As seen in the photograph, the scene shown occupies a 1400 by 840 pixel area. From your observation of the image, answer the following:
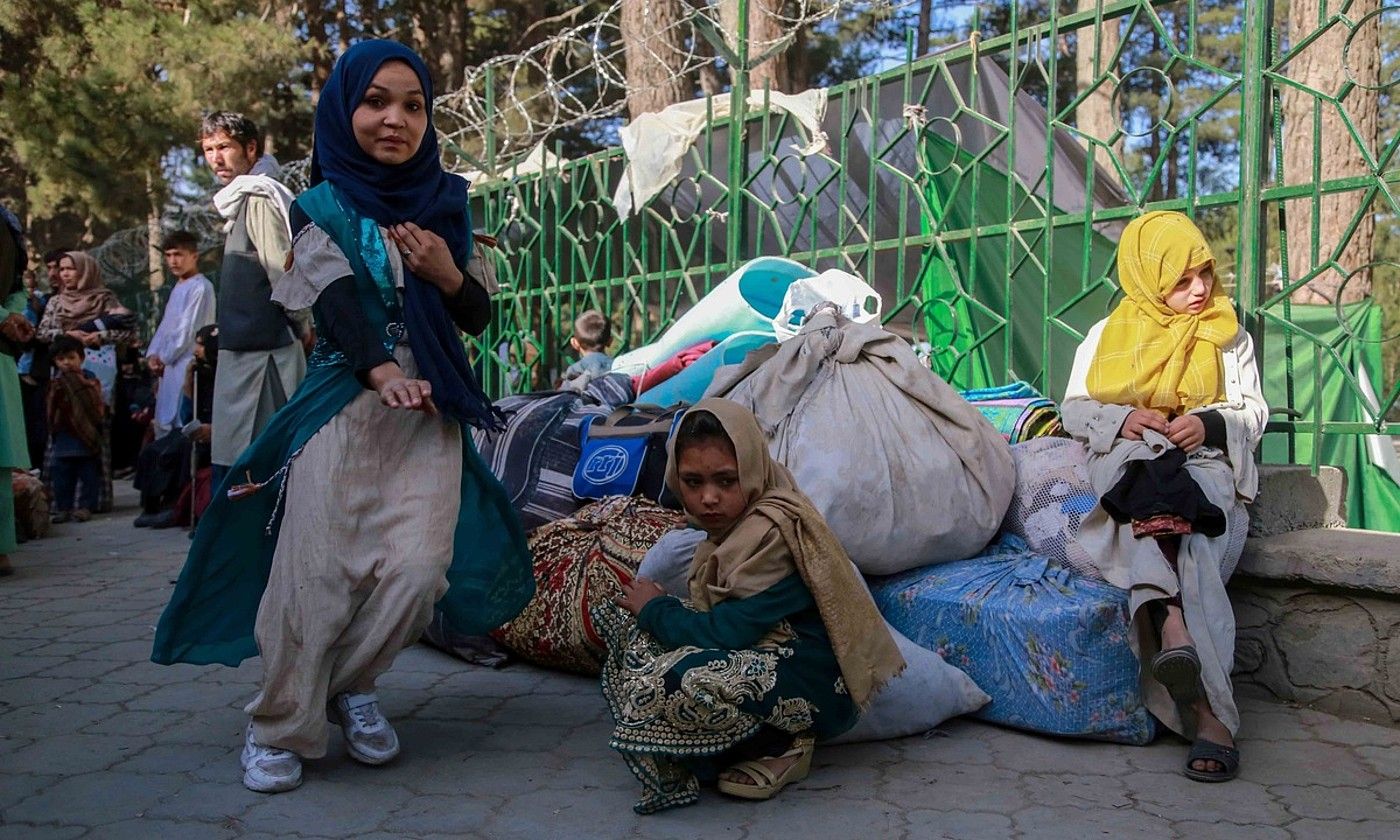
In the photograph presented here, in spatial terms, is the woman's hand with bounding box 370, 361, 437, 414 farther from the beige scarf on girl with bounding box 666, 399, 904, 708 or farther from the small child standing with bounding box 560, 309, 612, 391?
the small child standing with bounding box 560, 309, 612, 391

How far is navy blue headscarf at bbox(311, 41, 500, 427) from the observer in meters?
2.75

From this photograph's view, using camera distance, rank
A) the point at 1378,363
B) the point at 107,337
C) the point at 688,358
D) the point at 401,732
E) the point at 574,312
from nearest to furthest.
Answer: the point at 401,732 → the point at 688,358 → the point at 1378,363 → the point at 574,312 → the point at 107,337

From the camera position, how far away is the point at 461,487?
3033 millimetres

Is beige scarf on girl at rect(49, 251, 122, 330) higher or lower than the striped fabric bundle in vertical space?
higher

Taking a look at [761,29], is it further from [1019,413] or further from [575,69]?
[1019,413]

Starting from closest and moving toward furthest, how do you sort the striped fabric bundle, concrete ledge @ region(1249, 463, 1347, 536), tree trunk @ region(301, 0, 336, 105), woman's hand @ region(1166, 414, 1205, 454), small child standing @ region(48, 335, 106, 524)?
woman's hand @ region(1166, 414, 1205, 454) < concrete ledge @ region(1249, 463, 1347, 536) < the striped fabric bundle < small child standing @ region(48, 335, 106, 524) < tree trunk @ region(301, 0, 336, 105)

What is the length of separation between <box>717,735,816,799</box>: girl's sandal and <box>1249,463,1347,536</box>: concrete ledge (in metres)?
1.53

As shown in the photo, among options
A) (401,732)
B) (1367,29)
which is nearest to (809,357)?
(401,732)

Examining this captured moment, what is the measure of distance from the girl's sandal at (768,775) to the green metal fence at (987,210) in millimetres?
1834

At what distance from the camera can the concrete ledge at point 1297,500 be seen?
3518 millimetres

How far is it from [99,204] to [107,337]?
34.6 feet

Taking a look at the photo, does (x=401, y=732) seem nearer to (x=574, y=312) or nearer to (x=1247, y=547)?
(x=1247, y=547)

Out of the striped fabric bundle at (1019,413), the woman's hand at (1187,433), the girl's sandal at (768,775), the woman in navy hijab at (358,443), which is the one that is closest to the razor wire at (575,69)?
the striped fabric bundle at (1019,413)

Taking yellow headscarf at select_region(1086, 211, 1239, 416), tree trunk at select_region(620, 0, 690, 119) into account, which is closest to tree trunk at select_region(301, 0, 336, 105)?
tree trunk at select_region(620, 0, 690, 119)
